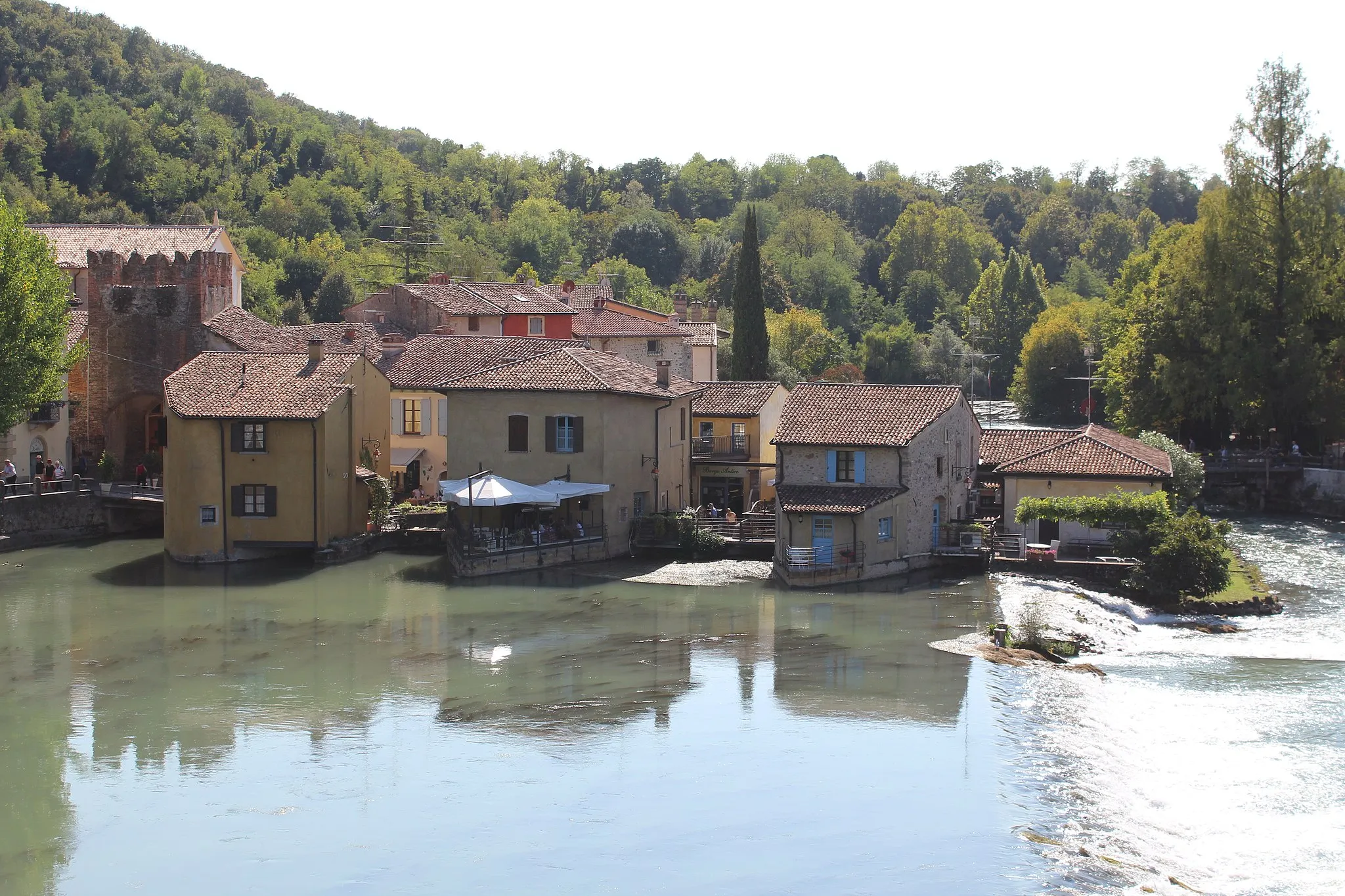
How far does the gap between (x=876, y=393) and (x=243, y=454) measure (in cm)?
1730

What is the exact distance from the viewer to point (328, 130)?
158 metres

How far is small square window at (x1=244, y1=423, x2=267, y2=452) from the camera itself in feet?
133

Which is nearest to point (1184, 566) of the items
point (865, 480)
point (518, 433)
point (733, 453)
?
point (865, 480)

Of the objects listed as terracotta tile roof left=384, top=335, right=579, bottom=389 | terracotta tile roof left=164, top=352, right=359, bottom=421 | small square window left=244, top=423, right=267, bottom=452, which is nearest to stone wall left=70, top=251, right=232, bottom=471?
terracotta tile roof left=384, top=335, right=579, bottom=389

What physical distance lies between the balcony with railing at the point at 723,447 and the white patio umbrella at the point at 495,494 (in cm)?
822

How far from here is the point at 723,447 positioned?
4731cm

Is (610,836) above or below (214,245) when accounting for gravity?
below

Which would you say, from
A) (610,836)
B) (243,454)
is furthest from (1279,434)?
(610,836)

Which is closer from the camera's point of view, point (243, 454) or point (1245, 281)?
point (243, 454)

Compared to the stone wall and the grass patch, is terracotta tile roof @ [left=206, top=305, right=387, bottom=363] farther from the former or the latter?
the grass patch

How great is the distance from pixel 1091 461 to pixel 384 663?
20.6 meters

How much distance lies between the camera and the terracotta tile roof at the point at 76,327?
51.4 m

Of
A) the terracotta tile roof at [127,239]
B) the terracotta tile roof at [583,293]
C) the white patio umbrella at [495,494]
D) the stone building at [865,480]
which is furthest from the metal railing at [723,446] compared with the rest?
the terracotta tile roof at [583,293]

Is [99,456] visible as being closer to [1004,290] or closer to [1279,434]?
[1279,434]
